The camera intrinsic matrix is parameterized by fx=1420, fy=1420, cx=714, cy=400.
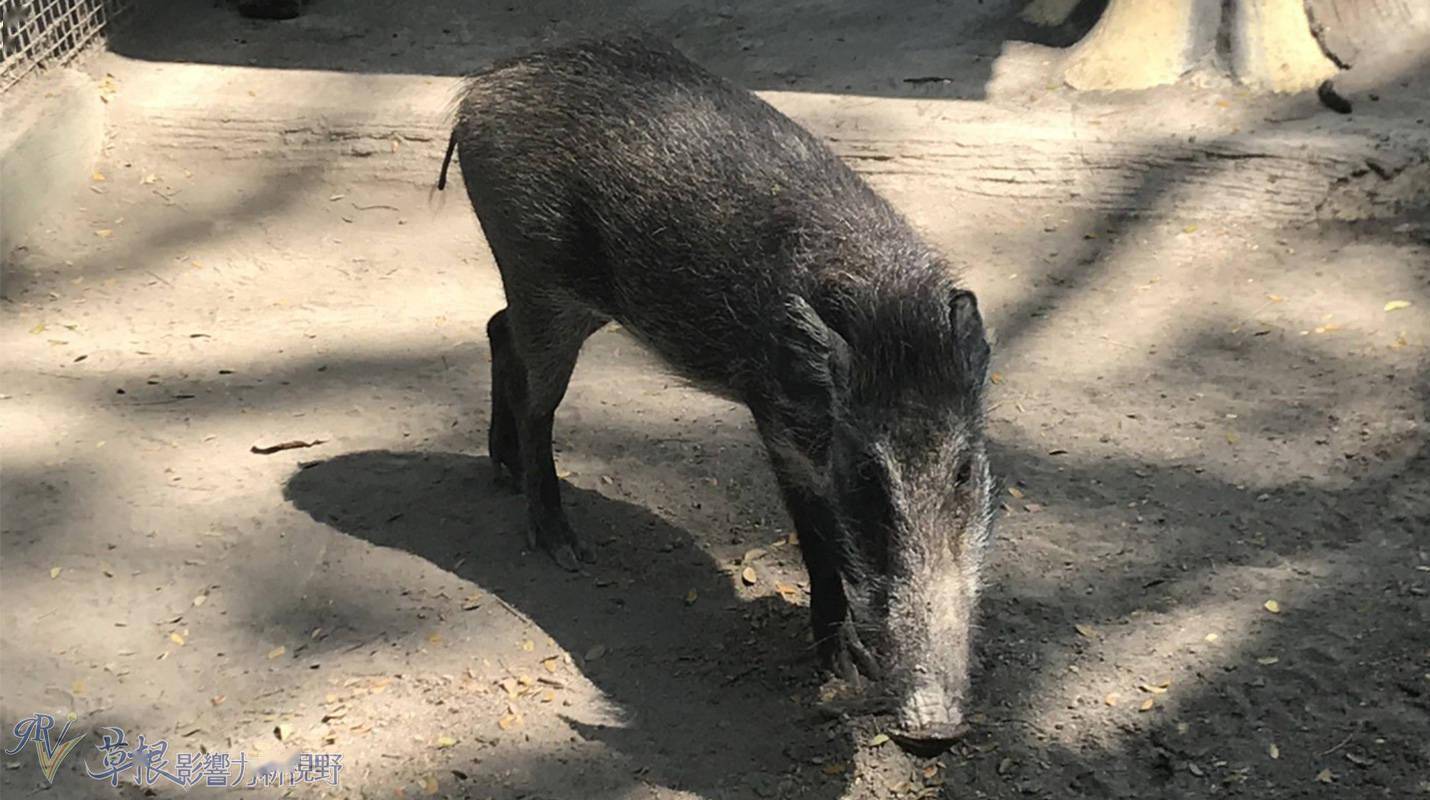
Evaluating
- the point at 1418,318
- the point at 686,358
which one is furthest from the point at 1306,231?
the point at 686,358

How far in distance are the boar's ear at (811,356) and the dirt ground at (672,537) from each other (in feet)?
2.96

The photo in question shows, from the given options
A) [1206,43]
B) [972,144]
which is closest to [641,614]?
[972,144]

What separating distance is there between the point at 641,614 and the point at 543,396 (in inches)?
27.0

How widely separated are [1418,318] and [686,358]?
298 centimetres

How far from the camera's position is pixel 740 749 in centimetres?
343

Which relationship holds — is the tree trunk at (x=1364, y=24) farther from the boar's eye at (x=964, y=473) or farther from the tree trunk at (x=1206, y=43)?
the boar's eye at (x=964, y=473)

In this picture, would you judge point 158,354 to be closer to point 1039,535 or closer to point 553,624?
point 553,624

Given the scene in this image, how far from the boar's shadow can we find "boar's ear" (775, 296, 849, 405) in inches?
34.5

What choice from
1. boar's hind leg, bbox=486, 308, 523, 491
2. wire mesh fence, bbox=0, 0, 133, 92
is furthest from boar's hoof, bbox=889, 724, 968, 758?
wire mesh fence, bbox=0, 0, 133, 92

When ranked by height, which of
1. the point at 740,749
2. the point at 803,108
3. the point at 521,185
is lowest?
the point at 740,749

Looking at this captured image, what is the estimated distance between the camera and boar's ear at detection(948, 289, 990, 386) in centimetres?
300

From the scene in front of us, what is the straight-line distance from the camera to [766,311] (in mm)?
3346

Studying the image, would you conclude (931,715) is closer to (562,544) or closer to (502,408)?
(562,544)

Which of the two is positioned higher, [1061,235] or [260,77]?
[260,77]
